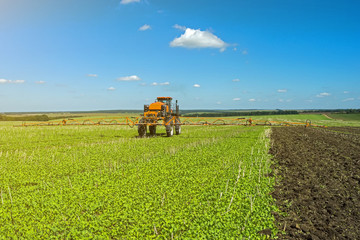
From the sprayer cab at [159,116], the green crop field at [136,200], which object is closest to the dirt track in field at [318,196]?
the green crop field at [136,200]

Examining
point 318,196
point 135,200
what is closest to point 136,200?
point 135,200

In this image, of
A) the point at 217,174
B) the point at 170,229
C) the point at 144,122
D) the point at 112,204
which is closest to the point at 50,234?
the point at 112,204

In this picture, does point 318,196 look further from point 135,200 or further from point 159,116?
point 159,116

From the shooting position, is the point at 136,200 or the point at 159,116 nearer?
the point at 136,200

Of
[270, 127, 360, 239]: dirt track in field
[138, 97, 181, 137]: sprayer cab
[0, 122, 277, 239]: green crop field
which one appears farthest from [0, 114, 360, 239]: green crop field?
[138, 97, 181, 137]: sprayer cab

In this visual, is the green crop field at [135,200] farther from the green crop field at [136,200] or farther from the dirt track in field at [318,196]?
the dirt track in field at [318,196]

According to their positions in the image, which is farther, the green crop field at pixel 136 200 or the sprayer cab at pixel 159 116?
the sprayer cab at pixel 159 116

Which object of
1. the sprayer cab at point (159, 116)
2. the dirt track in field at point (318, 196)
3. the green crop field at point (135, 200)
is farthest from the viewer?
the sprayer cab at point (159, 116)

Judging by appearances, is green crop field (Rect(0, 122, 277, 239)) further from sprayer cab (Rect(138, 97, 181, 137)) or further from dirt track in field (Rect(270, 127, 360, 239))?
sprayer cab (Rect(138, 97, 181, 137))

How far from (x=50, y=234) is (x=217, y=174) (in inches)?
250

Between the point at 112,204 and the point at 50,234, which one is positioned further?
the point at 112,204

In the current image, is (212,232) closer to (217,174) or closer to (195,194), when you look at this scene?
(195,194)

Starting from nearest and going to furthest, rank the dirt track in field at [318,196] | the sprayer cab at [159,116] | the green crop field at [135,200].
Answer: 1. the green crop field at [135,200]
2. the dirt track in field at [318,196]
3. the sprayer cab at [159,116]

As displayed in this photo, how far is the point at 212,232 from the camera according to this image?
223 inches
